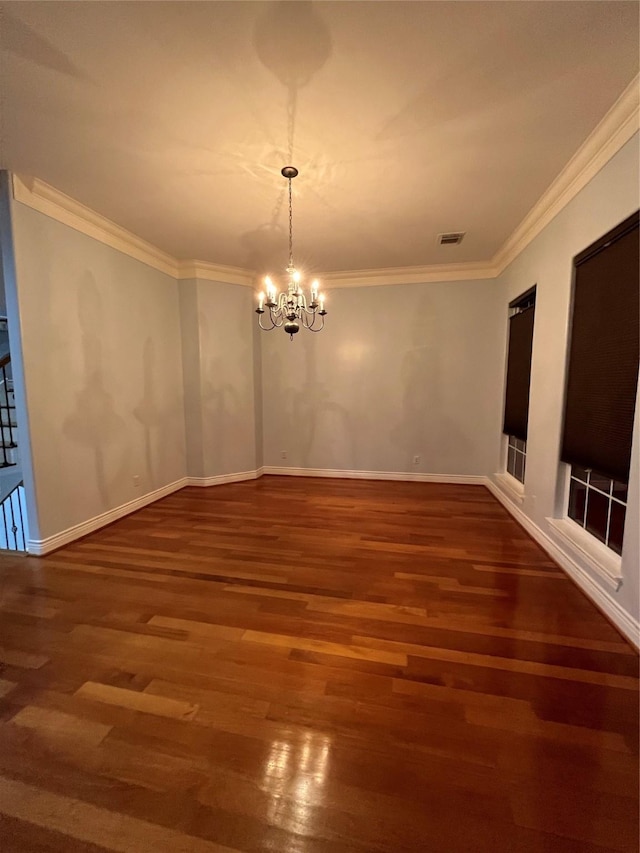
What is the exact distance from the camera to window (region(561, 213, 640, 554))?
6.45 ft

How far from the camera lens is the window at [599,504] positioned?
2.21 m

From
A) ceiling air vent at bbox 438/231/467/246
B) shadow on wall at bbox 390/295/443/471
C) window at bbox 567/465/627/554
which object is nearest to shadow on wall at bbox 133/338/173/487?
shadow on wall at bbox 390/295/443/471

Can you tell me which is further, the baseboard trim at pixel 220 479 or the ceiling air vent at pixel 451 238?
the baseboard trim at pixel 220 479

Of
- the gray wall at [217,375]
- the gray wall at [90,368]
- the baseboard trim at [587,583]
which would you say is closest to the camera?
the baseboard trim at [587,583]

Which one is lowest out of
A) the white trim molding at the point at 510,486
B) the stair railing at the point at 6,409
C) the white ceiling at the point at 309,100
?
the white trim molding at the point at 510,486

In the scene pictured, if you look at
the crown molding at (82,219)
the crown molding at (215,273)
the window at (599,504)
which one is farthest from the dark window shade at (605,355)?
the crown molding at (82,219)

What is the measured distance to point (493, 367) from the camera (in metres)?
4.54

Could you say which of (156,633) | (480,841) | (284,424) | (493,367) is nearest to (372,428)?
(284,424)

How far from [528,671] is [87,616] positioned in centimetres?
250

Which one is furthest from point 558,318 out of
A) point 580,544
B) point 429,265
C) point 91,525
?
point 91,525

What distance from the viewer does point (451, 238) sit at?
370 cm

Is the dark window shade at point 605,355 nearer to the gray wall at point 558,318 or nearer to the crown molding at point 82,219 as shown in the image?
the gray wall at point 558,318

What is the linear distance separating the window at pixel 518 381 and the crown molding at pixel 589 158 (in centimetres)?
64

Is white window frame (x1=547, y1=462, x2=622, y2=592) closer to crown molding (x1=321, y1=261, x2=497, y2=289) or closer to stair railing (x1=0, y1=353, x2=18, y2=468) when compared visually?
crown molding (x1=321, y1=261, x2=497, y2=289)
